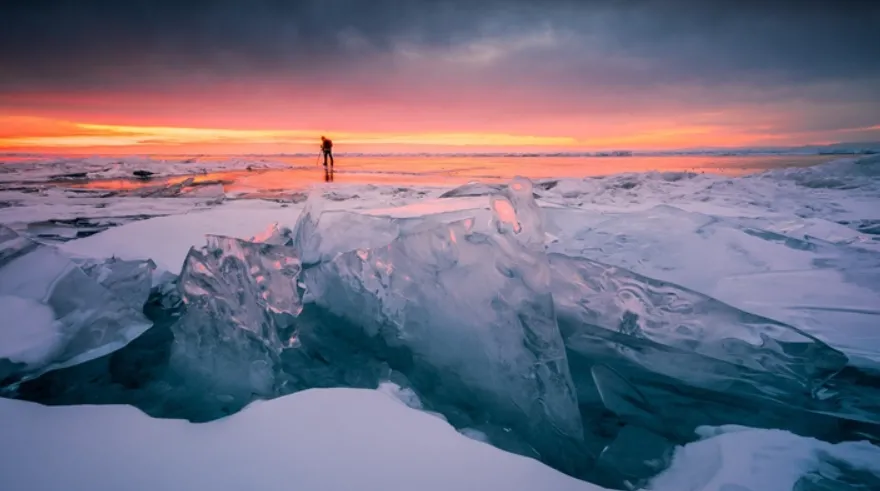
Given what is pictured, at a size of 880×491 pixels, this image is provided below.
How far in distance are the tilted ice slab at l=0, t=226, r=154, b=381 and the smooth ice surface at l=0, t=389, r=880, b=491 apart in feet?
0.87

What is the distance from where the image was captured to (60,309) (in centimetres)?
165

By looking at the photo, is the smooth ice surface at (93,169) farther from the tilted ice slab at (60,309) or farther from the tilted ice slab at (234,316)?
the tilted ice slab at (234,316)

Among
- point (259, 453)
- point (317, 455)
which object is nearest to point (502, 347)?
point (317, 455)

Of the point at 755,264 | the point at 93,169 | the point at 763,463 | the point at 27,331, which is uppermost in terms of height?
the point at 93,169

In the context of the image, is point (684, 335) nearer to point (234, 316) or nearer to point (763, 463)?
point (763, 463)

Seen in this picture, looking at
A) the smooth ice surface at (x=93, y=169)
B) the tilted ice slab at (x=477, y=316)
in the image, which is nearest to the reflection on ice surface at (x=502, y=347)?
the tilted ice slab at (x=477, y=316)

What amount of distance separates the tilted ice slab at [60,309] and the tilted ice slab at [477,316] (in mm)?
772

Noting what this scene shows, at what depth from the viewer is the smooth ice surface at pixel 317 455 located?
3.24 feet

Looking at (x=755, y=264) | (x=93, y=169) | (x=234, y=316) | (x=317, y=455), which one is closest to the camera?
(x=317, y=455)

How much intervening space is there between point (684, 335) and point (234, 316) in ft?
A: 5.72

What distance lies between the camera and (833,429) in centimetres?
134

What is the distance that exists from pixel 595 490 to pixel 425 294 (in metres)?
0.88

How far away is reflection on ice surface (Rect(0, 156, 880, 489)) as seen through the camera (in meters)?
1.33

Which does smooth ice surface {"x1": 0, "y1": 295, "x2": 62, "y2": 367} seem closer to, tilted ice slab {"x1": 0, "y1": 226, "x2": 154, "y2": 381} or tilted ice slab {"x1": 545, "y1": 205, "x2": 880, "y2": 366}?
tilted ice slab {"x1": 0, "y1": 226, "x2": 154, "y2": 381}
